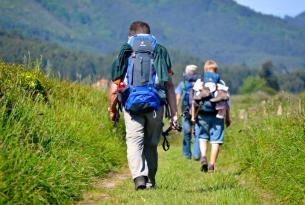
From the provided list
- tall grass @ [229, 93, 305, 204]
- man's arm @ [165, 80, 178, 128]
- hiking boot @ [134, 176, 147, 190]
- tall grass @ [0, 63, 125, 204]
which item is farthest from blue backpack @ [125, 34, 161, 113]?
tall grass @ [229, 93, 305, 204]

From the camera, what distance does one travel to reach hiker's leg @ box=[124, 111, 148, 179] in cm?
664

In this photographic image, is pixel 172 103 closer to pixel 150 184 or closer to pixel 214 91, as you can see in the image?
pixel 150 184

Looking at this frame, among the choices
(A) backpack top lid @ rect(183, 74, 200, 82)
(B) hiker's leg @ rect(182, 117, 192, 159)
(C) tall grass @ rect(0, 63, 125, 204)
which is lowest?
(B) hiker's leg @ rect(182, 117, 192, 159)

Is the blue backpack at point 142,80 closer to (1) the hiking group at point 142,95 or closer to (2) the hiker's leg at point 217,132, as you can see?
(1) the hiking group at point 142,95

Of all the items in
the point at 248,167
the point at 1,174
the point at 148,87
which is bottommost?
the point at 248,167

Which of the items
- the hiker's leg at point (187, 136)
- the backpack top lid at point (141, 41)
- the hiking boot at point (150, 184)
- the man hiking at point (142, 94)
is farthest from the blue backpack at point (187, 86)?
the backpack top lid at point (141, 41)

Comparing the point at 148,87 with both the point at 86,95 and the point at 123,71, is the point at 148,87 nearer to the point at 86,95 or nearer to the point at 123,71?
the point at 123,71

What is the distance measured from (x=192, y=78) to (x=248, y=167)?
13.7ft

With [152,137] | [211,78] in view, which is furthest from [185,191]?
[211,78]

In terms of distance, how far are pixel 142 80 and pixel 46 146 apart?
1.32 meters

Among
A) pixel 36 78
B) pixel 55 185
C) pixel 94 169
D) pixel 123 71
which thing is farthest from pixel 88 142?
pixel 55 185

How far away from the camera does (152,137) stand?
6.82 metres

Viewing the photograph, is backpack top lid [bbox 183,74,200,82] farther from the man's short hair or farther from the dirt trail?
the man's short hair

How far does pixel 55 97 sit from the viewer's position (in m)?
10.7
